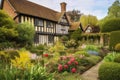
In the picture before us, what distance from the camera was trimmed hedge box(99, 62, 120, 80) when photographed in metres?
9.06

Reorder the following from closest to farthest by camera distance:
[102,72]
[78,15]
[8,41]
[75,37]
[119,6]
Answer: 1. [102,72]
2. [8,41]
3. [75,37]
4. [119,6]
5. [78,15]

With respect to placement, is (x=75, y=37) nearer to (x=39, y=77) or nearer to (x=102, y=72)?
(x=102, y=72)

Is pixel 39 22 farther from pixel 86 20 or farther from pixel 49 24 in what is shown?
pixel 86 20

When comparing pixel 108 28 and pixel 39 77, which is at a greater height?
pixel 108 28

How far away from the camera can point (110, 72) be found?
362 inches

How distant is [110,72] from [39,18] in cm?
2304

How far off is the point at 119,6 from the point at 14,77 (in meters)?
43.8

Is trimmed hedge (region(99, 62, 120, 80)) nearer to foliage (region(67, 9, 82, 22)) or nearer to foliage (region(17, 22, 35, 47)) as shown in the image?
foliage (region(17, 22, 35, 47))

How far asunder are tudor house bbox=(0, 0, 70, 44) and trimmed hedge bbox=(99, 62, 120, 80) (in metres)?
19.1

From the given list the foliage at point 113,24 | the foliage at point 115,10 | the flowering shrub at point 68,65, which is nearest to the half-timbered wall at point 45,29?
the foliage at point 113,24

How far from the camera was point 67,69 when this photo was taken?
10625mm

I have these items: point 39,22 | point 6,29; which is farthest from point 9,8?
point 6,29

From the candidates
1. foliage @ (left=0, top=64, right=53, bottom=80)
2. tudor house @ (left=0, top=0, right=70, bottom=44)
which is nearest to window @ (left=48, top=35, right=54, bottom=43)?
tudor house @ (left=0, top=0, right=70, bottom=44)

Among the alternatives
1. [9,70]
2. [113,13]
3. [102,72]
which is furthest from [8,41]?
[113,13]
